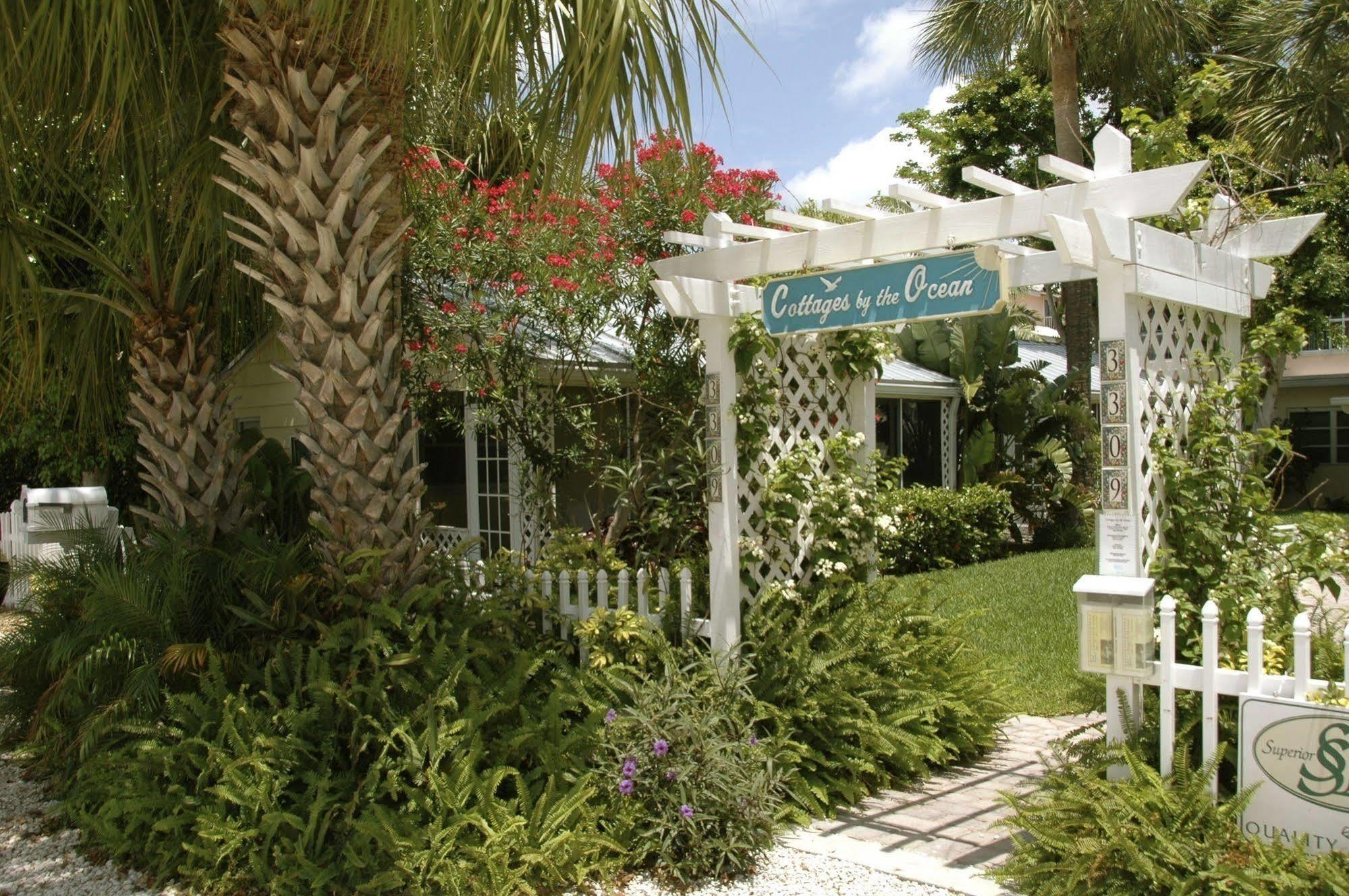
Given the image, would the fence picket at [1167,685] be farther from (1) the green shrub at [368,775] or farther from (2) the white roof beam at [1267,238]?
(1) the green shrub at [368,775]

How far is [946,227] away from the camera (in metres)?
4.97

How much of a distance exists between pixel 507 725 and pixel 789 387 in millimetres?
2534

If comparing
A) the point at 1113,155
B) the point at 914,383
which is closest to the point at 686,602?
the point at 1113,155

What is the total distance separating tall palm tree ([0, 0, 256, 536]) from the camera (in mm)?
5738

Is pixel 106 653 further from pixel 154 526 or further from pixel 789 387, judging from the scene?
pixel 789 387

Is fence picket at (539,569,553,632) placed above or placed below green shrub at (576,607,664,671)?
→ above

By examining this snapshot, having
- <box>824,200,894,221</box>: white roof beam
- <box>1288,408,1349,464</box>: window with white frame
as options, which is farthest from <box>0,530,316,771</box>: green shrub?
<box>1288,408,1349,464</box>: window with white frame

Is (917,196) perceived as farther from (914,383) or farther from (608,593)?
(914,383)

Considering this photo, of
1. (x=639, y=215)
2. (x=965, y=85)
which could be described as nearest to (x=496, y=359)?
(x=639, y=215)

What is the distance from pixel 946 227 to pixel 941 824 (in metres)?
2.87

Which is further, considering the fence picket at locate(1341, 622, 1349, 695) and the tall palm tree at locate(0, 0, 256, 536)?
the tall palm tree at locate(0, 0, 256, 536)

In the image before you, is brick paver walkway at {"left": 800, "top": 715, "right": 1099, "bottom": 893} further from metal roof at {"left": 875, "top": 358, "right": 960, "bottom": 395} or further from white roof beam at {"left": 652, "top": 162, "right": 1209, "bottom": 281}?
metal roof at {"left": 875, "top": 358, "right": 960, "bottom": 395}

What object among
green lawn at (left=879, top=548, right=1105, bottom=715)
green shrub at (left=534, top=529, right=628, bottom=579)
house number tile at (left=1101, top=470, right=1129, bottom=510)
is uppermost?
house number tile at (left=1101, top=470, right=1129, bottom=510)

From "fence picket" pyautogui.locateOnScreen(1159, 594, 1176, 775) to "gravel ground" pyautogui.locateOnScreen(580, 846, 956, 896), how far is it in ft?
3.36
